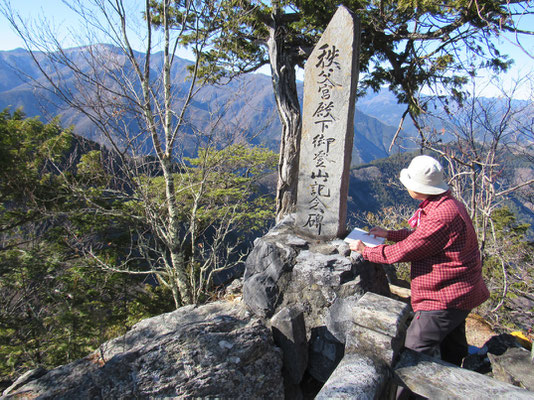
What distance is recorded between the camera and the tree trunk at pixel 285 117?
629cm

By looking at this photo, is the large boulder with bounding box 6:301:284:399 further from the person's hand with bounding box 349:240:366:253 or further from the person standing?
the person standing

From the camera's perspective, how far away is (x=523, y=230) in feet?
35.4

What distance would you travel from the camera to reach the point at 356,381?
160 cm

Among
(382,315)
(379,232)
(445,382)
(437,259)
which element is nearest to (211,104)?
(379,232)

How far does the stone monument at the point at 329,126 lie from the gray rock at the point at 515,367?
2.00 meters

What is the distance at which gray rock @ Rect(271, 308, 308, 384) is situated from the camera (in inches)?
109

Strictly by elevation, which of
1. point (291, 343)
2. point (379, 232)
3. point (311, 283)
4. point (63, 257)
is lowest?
point (63, 257)

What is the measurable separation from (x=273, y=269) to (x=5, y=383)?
18.6ft

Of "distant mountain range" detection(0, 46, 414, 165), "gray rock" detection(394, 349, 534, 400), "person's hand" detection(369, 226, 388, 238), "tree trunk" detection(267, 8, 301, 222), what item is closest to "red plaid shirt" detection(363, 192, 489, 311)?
"gray rock" detection(394, 349, 534, 400)

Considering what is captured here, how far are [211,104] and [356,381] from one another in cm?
1455

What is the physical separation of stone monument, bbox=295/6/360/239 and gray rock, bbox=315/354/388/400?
2.12m

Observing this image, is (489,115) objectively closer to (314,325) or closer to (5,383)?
(314,325)

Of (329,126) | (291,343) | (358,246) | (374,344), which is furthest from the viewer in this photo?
(329,126)

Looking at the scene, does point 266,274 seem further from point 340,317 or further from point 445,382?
point 445,382
